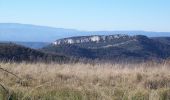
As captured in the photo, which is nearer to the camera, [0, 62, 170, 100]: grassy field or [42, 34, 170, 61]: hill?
[0, 62, 170, 100]: grassy field

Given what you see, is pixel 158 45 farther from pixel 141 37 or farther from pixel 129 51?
pixel 129 51

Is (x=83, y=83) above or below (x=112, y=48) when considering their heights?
above

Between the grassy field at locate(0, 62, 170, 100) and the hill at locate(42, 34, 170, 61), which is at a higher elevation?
the grassy field at locate(0, 62, 170, 100)

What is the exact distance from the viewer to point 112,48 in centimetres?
4847

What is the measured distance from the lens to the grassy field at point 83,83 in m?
7.73

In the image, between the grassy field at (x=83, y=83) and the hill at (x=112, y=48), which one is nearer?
the grassy field at (x=83, y=83)

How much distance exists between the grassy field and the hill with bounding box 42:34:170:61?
26621mm

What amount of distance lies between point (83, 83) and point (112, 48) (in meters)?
38.9

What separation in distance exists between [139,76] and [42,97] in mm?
4556

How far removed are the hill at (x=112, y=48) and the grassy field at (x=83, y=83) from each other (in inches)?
1048

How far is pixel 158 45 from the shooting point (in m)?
56.3

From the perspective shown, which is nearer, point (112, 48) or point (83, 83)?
point (83, 83)

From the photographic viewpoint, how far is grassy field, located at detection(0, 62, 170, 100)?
773cm

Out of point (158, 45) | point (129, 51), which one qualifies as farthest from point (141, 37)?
point (129, 51)
